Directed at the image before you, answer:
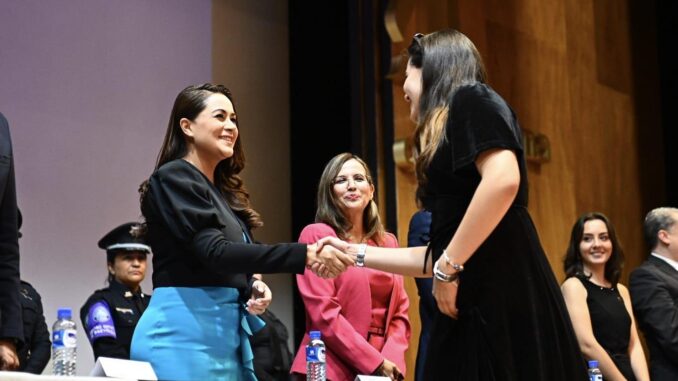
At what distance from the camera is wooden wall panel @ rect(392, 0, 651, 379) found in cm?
545

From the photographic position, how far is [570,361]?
2.24 meters

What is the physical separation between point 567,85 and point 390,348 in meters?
3.10

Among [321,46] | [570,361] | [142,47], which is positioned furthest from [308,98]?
[570,361]

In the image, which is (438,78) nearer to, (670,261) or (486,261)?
(486,261)

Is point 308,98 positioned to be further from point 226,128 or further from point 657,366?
point 226,128

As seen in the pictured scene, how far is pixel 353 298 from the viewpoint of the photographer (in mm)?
3768

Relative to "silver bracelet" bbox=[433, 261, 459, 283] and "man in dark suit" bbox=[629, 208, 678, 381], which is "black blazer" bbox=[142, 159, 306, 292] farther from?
"man in dark suit" bbox=[629, 208, 678, 381]

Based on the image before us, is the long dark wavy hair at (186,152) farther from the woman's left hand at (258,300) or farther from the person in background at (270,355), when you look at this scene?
the person in background at (270,355)

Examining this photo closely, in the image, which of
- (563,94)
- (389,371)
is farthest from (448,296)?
(563,94)

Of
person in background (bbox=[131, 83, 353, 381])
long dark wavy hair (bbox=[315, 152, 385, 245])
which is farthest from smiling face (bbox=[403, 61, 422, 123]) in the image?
long dark wavy hair (bbox=[315, 152, 385, 245])

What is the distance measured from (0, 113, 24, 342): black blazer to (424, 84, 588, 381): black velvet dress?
1.07 metres

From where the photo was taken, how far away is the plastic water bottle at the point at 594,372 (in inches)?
166

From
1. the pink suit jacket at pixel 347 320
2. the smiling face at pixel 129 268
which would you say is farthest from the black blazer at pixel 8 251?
the smiling face at pixel 129 268

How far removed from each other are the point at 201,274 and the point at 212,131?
448 millimetres
